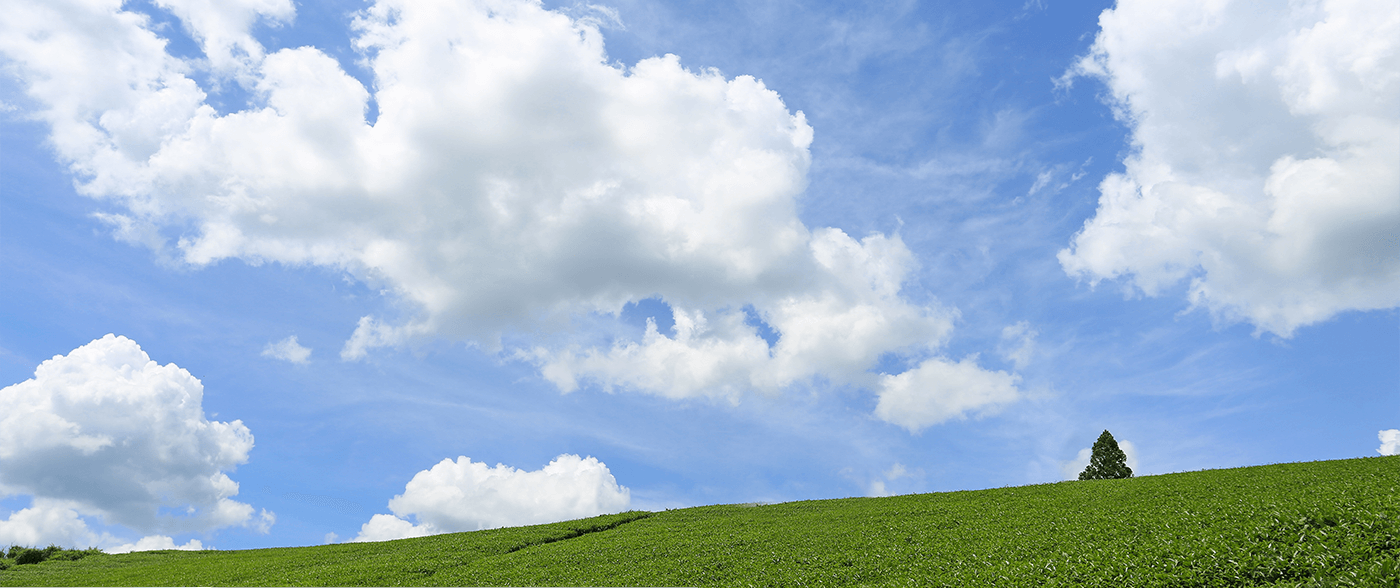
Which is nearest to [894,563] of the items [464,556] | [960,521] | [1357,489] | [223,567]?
[960,521]

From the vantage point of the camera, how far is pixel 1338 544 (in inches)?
631

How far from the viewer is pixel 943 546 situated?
24.7 meters

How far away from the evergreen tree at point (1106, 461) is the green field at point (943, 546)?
2005cm

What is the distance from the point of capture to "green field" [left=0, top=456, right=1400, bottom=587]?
16.7 metres

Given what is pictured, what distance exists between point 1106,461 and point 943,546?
36.0 metres

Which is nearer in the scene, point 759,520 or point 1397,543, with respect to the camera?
point 1397,543

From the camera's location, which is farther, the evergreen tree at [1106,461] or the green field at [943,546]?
the evergreen tree at [1106,461]

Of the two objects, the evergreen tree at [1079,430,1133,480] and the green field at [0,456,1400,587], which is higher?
the evergreen tree at [1079,430,1133,480]

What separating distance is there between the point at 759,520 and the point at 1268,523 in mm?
21789

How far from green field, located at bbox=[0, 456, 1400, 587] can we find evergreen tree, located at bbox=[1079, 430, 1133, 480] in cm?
2005

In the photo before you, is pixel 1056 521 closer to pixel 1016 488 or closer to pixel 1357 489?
pixel 1357 489

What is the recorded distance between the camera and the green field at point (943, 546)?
16.7 meters

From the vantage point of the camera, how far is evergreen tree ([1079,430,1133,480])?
171 ft

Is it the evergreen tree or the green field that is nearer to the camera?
the green field
